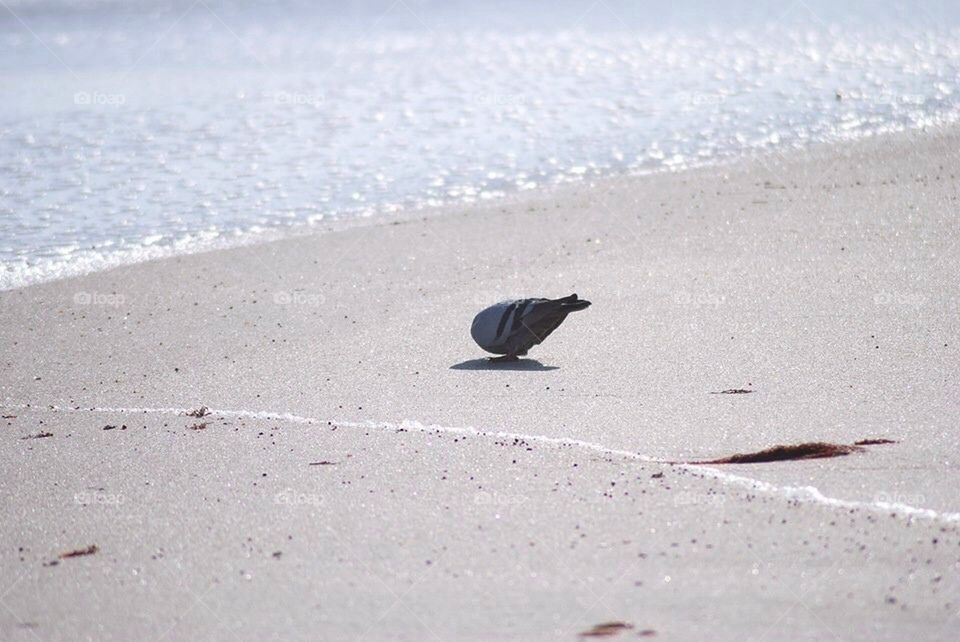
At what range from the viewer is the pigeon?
27.0ft

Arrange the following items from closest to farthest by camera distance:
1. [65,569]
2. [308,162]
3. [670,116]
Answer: [65,569], [308,162], [670,116]

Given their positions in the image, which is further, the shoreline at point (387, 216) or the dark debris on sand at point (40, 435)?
the shoreline at point (387, 216)

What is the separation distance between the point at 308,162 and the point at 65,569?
11.2 meters

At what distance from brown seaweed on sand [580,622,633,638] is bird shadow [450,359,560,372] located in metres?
3.59

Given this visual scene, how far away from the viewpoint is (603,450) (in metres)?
6.56

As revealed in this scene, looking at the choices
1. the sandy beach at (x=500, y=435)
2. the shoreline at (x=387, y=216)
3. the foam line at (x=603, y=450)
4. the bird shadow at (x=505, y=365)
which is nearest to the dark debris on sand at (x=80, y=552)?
the sandy beach at (x=500, y=435)

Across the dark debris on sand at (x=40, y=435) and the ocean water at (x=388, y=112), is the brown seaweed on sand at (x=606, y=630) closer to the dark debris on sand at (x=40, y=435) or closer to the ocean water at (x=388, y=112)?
the dark debris on sand at (x=40, y=435)

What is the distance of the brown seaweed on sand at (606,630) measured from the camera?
4.63 meters

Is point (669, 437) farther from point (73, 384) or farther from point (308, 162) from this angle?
point (308, 162)

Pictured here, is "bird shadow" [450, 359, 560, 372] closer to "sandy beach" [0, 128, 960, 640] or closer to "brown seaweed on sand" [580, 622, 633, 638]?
"sandy beach" [0, 128, 960, 640]

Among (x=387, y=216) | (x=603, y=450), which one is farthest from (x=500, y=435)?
(x=387, y=216)

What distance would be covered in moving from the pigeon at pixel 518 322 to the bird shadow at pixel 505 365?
7cm

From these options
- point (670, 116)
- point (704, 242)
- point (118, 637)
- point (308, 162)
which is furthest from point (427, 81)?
point (118, 637)

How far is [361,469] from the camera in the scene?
21.2ft
